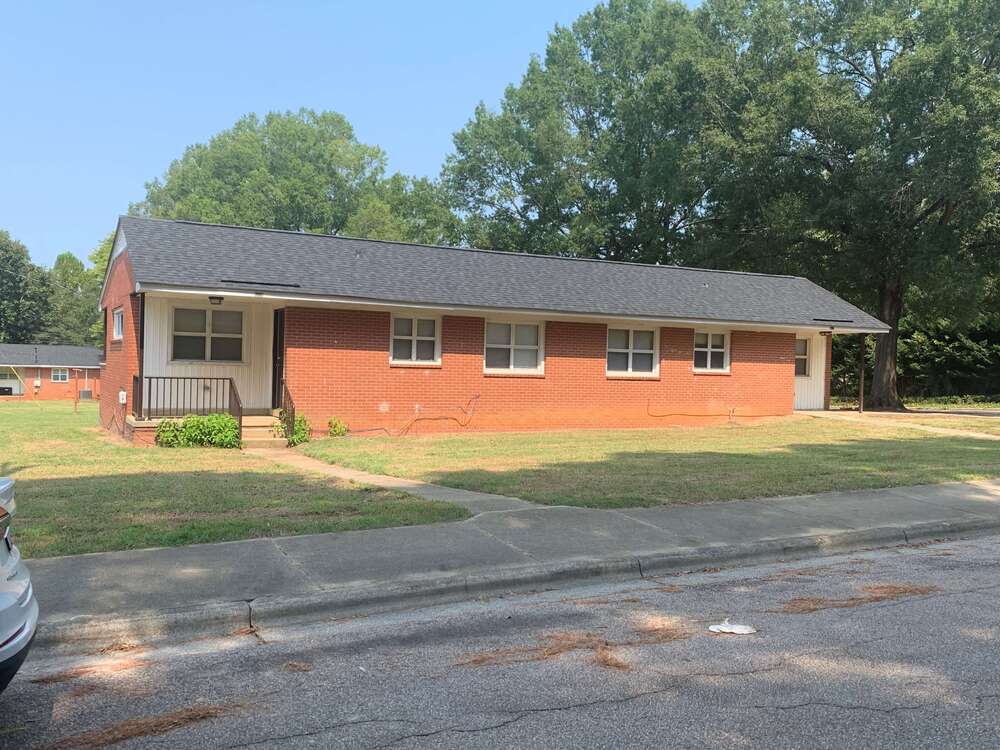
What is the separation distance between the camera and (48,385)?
193ft

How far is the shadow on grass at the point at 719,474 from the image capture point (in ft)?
32.8

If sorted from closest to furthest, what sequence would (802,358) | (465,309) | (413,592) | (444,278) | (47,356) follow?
(413,592) → (465,309) → (444,278) → (802,358) → (47,356)

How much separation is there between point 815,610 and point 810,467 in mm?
7218

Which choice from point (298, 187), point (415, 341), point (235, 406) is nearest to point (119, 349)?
point (235, 406)

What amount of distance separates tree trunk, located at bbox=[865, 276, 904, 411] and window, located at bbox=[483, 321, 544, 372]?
15999 mm

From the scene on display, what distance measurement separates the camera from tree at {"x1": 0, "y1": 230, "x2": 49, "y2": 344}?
2837 inches

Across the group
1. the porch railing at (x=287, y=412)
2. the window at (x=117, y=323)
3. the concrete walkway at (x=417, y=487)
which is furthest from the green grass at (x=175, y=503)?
the window at (x=117, y=323)

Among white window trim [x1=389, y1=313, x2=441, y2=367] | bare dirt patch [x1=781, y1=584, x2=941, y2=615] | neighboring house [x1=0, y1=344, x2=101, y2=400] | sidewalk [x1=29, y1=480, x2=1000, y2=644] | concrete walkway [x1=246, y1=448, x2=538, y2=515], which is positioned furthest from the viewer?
neighboring house [x1=0, y1=344, x2=101, y2=400]

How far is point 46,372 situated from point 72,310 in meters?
16.4

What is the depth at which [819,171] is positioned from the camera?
3031 cm

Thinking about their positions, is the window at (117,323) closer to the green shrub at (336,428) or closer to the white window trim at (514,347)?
the green shrub at (336,428)

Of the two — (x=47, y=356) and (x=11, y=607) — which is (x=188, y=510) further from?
(x=47, y=356)

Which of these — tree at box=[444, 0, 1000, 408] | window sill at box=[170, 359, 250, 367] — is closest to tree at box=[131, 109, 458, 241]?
tree at box=[444, 0, 1000, 408]

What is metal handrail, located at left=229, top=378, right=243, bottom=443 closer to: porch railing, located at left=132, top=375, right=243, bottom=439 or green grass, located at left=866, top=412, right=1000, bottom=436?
porch railing, located at left=132, top=375, right=243, bottom=439
